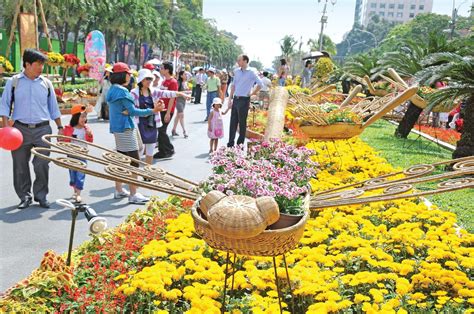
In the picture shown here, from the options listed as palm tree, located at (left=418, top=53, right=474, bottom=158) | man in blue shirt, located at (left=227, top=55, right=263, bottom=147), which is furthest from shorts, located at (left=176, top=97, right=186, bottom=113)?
palm tree, located at (left=418, top=53, right=474, bottom=158)

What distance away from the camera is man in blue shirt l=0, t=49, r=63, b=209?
243 inches

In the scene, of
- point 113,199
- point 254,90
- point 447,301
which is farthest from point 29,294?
point 254,90

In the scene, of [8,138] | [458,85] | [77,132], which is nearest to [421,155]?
[458,85]

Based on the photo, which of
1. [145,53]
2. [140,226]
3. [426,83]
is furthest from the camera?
[145,53]

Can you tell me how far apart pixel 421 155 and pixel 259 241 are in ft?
30.3

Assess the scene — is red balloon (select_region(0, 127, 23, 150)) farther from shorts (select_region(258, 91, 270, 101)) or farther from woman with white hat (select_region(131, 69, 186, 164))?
shorts (select_region(258, 91, 270, 101))

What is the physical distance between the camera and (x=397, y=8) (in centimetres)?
18100

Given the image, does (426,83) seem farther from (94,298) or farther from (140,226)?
(94,298)

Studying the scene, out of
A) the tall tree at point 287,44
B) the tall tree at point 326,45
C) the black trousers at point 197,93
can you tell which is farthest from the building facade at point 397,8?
the black trousers at point 197,93

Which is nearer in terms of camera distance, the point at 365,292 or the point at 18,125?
the point at 365,292

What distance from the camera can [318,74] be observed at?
26141mm

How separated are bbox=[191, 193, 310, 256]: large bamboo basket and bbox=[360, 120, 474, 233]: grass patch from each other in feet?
12.2

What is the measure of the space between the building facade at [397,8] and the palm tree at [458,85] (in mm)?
179466

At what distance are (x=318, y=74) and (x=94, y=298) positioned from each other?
23.7m
